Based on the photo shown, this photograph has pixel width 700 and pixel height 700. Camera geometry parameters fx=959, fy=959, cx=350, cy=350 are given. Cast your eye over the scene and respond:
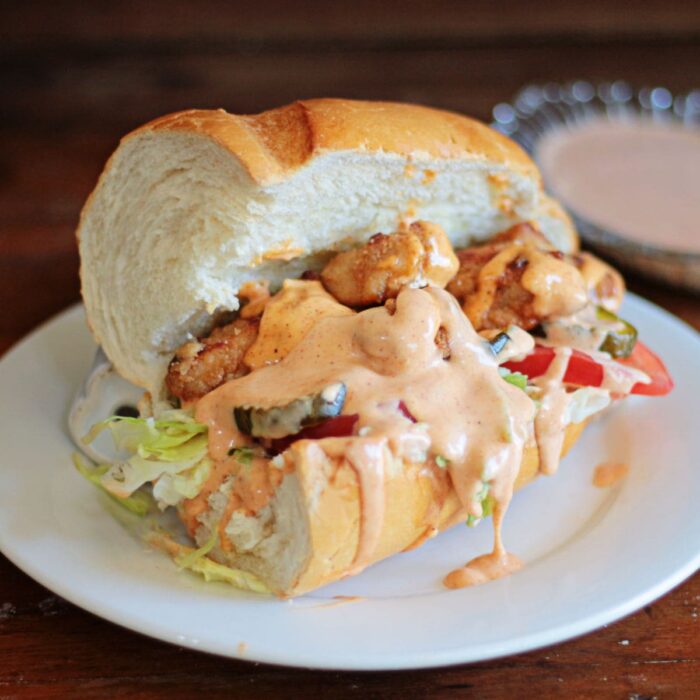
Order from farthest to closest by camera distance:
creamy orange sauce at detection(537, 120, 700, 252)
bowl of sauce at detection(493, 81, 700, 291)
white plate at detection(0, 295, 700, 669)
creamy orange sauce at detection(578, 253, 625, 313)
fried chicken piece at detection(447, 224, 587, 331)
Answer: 1. creamy orange sauce at detection(537, 120, 700, 252)
2. bowl of sauce at detection(493, 81, 700, 291)
3. creamy orange sauce at detection(578, 253, 625, 313)
4. fried chicken piece at detection(447, 224, 587, 331)
5. white plate at detection(0, 295, 700, 669)

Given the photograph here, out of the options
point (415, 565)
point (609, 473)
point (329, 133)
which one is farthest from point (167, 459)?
point (609, 473)

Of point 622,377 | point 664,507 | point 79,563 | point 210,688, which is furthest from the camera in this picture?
point 622,377

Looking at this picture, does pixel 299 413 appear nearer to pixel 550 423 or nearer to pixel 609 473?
pixel 550 423

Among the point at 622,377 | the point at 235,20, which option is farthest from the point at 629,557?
the point at 235,20

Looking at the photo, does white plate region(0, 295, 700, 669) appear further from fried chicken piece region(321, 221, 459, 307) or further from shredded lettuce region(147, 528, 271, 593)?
fried chicken piece region(321, 221, 459, 307)

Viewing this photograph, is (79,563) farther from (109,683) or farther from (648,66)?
(648,66)

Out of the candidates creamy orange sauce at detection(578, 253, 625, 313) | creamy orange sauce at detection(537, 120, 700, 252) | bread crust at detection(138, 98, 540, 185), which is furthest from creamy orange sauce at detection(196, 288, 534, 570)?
creamy orange sauce at detection(537, 120, 700, 252)
